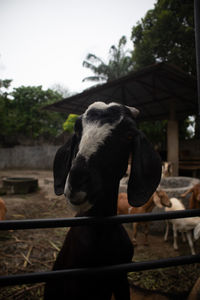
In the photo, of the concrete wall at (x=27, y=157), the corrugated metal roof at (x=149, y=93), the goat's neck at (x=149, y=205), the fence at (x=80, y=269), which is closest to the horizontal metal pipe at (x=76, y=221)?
the fence at (x=80, y=269)

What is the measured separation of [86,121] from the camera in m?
1.28

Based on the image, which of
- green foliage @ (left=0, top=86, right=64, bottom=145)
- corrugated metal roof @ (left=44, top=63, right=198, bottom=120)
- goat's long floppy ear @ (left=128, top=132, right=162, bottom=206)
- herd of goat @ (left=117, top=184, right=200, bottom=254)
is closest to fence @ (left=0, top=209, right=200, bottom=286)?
goat's long floppy ear @ (left=128, top=132, right=162, bottom=206)

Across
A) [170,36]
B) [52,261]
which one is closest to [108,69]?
[170,36]

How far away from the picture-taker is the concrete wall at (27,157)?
21.0 m

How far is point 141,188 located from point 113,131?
40 centimetres

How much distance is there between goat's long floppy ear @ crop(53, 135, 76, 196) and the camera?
139 centimetres

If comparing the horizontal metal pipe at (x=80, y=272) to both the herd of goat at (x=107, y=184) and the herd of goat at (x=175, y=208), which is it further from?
the herd of goat at (x=175, y=208)

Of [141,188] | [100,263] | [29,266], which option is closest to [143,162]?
[141,188]

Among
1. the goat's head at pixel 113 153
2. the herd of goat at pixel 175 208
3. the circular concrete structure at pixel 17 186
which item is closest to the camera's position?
the goat's head at pixel 113 153

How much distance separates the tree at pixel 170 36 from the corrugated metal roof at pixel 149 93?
5.25 metres

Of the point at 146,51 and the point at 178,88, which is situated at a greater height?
the point at 146,51

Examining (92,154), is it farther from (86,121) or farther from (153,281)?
(153,281)

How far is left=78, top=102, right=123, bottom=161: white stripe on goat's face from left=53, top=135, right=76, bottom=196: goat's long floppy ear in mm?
206

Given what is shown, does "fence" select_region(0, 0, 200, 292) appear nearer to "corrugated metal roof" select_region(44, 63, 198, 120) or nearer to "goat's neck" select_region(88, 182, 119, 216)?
"goat's neck" select_region(88, 182, 119, 216)
